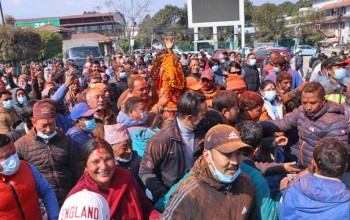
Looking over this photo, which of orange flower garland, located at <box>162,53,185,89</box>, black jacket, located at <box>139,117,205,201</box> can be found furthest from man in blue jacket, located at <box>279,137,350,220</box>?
orange flower garland, located at <box>162,53,185,89</box>

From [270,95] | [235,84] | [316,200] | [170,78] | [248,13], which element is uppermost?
[248,13]

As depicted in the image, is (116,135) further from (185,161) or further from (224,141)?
(224,141)

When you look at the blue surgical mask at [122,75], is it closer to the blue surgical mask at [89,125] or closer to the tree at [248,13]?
the blue surgical mask at [89,125]

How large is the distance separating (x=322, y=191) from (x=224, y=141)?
0.78 meters

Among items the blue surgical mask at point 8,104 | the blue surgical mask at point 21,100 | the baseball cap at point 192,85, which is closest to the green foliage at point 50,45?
Result: the blue surgical mask at point 21,100

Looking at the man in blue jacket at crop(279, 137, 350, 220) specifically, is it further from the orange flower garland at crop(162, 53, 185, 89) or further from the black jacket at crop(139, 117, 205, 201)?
the orange flower garland at crop(162, 53, 185, 89)

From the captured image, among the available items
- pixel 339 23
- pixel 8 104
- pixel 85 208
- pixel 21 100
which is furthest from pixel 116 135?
pixel 339 23

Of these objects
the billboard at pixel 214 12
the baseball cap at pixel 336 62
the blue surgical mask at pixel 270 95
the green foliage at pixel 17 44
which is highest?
the billboard at pixel 214 12

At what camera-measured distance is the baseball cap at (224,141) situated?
2301 mm

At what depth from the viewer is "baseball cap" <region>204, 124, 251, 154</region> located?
90.6 inches

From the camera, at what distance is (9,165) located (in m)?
2.82

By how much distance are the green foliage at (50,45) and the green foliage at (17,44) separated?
8838 mm

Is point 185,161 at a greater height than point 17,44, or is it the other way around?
point 17,44

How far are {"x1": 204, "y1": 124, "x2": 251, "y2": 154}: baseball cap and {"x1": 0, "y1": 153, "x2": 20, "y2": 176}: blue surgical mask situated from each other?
145 centimetres
